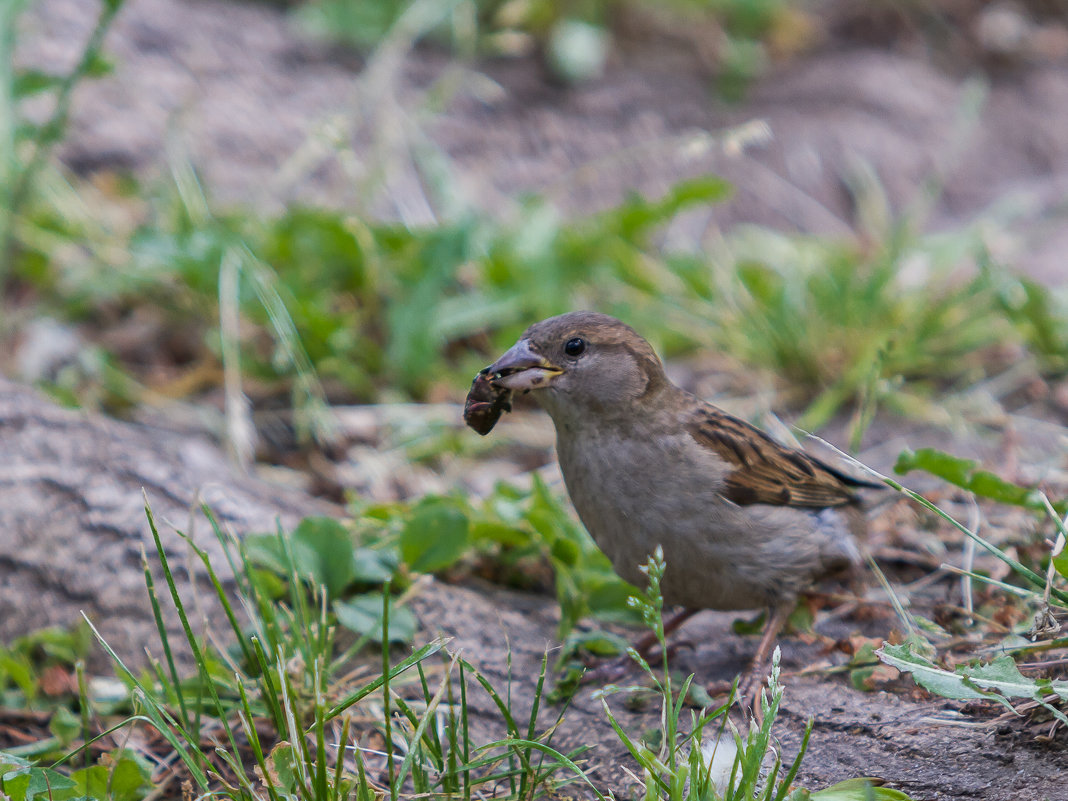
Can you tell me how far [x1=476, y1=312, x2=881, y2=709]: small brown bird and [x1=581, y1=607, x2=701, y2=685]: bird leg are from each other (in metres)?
0.10

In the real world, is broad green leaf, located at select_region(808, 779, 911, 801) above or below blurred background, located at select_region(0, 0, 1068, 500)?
below

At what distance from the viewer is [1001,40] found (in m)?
9.20

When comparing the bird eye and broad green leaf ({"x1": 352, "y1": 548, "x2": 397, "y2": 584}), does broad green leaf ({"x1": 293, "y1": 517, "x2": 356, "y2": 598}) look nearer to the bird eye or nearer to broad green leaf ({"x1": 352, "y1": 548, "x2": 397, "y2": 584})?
broad green leaf ({"x1": 352, "y1": 548, "x2": 397, "y2": 584})

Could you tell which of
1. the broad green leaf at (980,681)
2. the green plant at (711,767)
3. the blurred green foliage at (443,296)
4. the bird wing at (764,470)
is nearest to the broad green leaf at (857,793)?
the green plant at (711,767)

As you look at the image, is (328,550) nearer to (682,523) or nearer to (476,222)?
(682,523)

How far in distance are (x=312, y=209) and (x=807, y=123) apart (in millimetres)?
4172

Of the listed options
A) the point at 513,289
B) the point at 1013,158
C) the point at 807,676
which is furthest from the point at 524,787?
the point at 1013,158

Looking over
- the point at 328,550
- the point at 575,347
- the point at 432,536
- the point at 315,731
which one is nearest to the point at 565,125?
the point at 575,347

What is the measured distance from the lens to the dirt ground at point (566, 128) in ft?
21.0

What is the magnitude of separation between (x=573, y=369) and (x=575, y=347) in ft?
0.23

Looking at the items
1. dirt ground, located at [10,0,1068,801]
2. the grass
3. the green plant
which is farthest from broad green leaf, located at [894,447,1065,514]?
dirt ground, located at [10,0,1068,801]

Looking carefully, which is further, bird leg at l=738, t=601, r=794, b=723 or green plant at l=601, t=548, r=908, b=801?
bird leg at l=738, t=601, r=794, b=723

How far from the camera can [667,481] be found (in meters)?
3.19

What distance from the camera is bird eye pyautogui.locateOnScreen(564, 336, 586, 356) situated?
10.8ft
